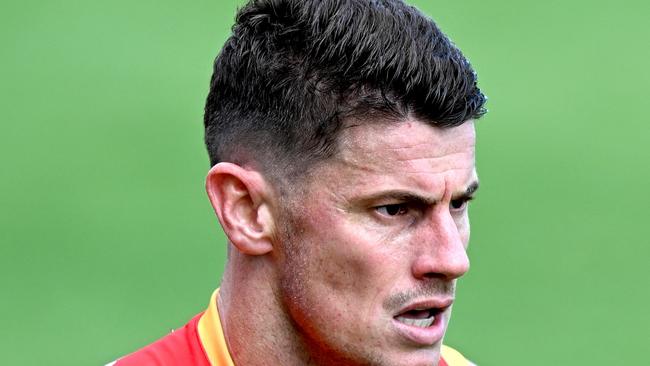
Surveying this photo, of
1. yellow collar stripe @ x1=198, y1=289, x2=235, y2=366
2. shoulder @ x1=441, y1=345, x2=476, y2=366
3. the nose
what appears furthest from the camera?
shoulder @ x1=441, y1=345, x2=476, y2=366

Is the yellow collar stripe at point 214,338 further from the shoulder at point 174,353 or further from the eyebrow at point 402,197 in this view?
the eyebrow at point 402,197

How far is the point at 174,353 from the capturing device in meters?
4.32

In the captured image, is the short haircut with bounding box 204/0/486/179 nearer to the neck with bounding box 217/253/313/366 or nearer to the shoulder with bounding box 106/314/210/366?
the neck with bounding box 217/253/313/366

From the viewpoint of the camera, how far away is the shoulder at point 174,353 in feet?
14.0

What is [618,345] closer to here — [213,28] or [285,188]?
[213,28]

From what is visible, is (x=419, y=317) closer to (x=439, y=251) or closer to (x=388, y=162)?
(x=439, y=251)

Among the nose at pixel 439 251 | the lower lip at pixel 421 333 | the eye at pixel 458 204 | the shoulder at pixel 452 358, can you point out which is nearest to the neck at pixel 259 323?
the lower lip at pixel 421 333

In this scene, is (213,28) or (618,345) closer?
(618,345)

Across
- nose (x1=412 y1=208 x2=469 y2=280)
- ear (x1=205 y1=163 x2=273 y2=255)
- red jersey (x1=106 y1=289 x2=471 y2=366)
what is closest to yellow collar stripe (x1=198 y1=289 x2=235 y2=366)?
red jersey (x1=106 y1=289 x2=471 y2=366)

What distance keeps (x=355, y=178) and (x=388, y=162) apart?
0.36 feet

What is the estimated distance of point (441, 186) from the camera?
3928 millimetres

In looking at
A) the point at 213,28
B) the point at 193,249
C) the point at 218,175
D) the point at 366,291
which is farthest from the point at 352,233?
the point at 213,28

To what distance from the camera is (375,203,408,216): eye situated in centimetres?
392

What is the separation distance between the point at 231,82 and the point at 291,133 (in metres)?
0.31
